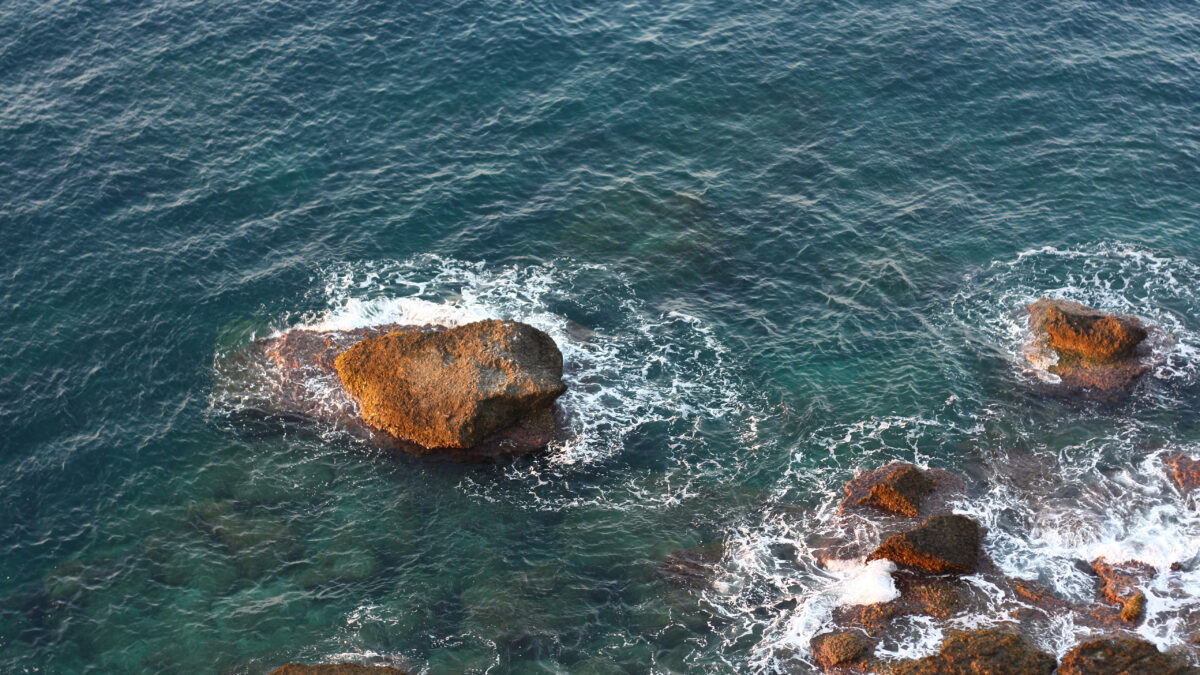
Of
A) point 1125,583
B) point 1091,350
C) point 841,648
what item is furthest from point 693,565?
point 1091,350

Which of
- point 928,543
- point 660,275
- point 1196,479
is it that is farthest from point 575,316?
point 1196,479

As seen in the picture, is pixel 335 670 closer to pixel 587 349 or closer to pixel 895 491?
pixel 587 349

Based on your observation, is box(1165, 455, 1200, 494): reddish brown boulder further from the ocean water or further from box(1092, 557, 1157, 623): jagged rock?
box(1092, 557, 1157, 623): jagged rock

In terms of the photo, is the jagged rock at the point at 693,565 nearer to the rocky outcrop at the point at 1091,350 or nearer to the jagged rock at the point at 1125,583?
the jagged rock at the point at 1125,583

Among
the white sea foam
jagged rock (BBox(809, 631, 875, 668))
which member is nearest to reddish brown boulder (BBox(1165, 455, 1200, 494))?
A: jagged rock (BBox(809, 631, 875, 668))

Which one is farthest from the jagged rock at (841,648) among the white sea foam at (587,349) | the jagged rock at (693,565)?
the white sea foam at (587,349)

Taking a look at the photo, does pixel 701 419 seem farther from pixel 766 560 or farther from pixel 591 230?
pixel 591 230
